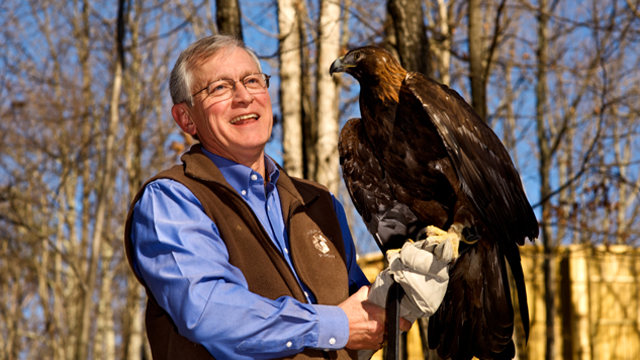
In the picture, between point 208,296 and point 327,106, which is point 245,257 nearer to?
point 208,296

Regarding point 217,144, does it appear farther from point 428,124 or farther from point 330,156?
point 330,156

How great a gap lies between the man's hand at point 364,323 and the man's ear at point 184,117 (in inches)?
39.8

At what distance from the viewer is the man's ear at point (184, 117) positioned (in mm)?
2525

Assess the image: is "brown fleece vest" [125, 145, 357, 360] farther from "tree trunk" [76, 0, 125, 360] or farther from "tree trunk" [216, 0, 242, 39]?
"tree trunk" [76, 0, 125, 360]

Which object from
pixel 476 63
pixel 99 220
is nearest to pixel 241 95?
pixel 476 63

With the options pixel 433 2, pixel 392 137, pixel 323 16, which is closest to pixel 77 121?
pixel 433 2

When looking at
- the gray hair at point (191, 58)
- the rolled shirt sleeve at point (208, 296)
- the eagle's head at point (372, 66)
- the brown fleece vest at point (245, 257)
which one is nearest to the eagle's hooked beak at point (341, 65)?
the eagle's head at point (372, 66)

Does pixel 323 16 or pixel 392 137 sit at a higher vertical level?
pixel 323 16

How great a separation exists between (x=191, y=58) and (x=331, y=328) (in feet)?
4.08

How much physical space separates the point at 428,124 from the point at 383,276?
3.60 feet

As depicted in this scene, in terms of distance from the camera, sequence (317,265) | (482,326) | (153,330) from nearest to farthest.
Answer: (153,330), (317,265), (482,326)

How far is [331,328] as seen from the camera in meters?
2.08

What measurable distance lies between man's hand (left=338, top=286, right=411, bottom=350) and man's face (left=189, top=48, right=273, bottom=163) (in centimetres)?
77

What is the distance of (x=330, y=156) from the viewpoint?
670 centimetres
